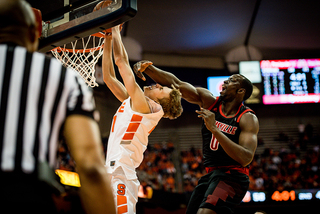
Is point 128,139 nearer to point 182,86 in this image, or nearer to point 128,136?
point 128,136

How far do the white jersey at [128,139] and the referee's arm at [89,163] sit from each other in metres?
2.17

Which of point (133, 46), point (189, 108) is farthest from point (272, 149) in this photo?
point (133, 46)

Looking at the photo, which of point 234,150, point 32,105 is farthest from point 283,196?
point 32,105

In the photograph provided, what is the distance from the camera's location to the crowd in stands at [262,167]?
14.1 meters

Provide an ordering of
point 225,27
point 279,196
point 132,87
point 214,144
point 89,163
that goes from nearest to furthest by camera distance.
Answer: point 89,163, point 132,87, point 214,144, point 279,196, point 225,27

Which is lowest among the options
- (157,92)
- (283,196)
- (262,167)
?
(283,196)

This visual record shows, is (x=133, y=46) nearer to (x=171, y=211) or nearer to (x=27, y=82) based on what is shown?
(x=171, y=211)

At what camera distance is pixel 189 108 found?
14953 millimetres

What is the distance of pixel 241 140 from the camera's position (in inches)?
153

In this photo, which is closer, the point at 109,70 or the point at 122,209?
the point at 122,209

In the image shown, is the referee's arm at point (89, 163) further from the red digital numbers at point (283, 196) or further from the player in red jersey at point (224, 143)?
the red digital numbers at point (283, 196)

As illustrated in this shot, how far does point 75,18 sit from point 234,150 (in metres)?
2.44

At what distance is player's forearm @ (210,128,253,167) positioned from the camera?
368cm

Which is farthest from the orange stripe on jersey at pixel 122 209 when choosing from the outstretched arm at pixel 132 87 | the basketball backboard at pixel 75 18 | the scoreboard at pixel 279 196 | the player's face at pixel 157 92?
the scoreboard at pixel 279 196
